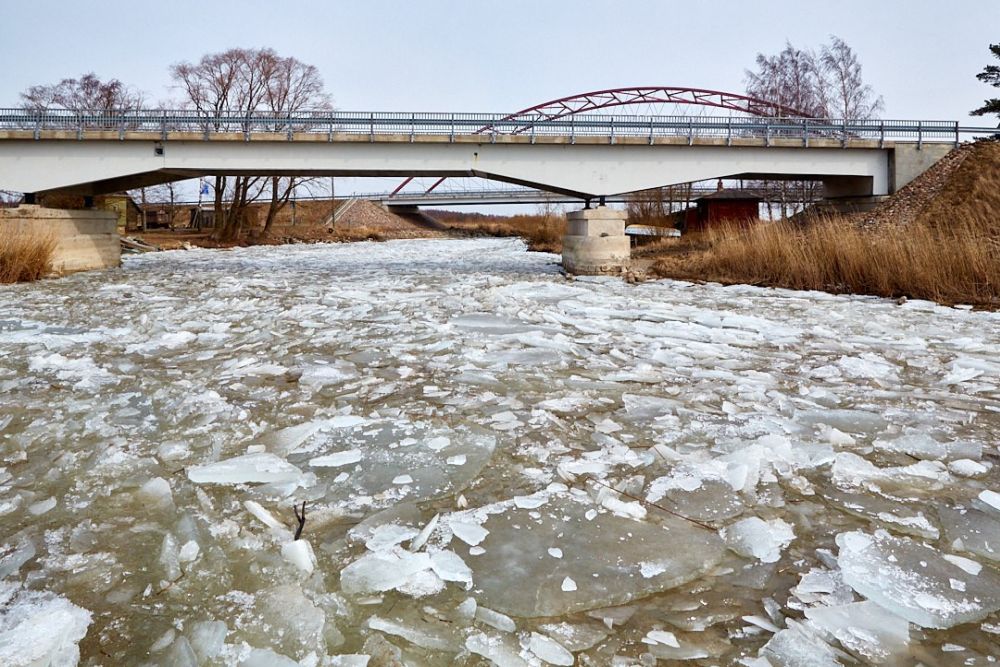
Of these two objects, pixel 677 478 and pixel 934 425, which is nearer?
pixel 677 478

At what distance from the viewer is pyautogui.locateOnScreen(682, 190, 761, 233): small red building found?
33.2 meters

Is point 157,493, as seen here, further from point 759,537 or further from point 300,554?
point 759,537

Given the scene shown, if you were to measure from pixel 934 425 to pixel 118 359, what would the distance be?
632 centimetres

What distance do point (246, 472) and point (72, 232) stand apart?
1943cm

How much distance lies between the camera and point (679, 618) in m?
2.06

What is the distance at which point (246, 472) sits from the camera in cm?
313

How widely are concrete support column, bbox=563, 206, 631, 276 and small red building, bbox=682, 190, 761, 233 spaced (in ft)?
50.4

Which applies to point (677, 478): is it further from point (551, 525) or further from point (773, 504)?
point (551, 525)

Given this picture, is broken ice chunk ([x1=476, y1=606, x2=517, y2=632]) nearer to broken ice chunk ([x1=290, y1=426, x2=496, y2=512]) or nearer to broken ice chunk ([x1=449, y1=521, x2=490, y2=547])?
broken ice chunk ([x1=449, y1=521, x2=490, y2=547])

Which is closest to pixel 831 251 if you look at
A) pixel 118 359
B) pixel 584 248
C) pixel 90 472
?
pixel 584 248

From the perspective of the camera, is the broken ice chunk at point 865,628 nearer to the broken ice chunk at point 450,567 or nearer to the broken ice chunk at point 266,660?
the broken ice chunk at point 450,567

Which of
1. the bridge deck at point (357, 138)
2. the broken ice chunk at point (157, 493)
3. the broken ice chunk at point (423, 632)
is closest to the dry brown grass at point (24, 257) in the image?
the bridge deck at point (357, 138)

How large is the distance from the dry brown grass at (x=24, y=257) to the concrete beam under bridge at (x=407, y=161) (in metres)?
3.58

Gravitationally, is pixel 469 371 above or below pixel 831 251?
below
